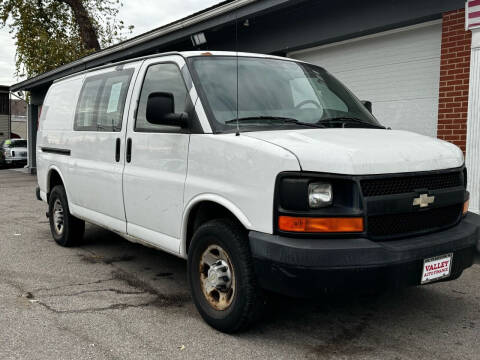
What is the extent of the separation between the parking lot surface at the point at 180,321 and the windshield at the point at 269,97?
4.48 ft

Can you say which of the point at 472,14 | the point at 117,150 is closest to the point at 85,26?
the point at 472,14

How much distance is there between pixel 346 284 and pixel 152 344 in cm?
138

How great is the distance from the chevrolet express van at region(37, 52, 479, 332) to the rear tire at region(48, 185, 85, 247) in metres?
1.18

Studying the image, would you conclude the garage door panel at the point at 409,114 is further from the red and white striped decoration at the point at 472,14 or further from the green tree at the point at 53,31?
the green tree at the point at 53,31

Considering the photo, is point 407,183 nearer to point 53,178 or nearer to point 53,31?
point 53,178

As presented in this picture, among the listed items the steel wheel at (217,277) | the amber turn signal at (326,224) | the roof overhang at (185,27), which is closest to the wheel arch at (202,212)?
the steel wheel at (217,277)

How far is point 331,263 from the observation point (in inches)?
123

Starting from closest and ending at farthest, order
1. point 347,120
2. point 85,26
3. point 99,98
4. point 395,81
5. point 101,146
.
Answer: point 347,120 → point 101,146 → point 99,98 → point 395,81 → point 85,26

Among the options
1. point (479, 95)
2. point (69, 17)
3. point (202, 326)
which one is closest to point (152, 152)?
point (202, 326)

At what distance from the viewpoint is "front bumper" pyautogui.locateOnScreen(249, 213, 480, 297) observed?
3129mm

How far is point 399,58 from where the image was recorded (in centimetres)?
791

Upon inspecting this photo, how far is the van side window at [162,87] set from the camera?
4277mm

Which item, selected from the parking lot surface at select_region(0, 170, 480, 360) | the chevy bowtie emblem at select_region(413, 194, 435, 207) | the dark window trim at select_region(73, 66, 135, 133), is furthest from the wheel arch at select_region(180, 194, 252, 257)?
the dark window trim at select_region(73, 66, 135, 133)

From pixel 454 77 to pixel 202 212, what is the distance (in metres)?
4.62
